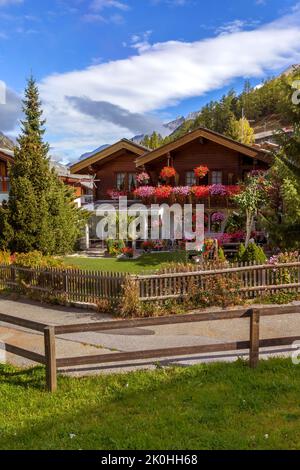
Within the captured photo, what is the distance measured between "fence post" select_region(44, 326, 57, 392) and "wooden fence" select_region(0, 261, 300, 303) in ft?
17.1

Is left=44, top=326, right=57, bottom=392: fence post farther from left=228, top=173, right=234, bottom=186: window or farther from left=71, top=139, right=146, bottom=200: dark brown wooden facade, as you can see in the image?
left=71, top=139, right=146, bottom=200: dark brown wooden facade

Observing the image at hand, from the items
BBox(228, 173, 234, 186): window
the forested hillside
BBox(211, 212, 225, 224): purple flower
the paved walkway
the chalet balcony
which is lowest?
the paved walkway

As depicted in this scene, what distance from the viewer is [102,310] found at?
40.7ft

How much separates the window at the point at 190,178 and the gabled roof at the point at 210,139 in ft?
5.78

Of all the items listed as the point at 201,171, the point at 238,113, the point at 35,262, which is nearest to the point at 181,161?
the point at 201,171

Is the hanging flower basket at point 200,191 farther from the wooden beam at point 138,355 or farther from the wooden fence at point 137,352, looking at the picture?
the wooden beam at point 138,355

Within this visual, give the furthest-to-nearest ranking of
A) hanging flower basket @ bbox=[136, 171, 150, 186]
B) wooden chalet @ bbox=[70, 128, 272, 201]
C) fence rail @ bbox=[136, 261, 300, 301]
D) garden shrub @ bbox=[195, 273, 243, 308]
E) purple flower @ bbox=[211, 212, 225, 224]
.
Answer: hanging flower basket @ bbox=[136, 171, 150, 186], wooden chalet @ bbox=[70, 128, 272, 201], purple flower @ bbox=[211, 212, 225, 224], garden shrub @ bbox=[195, 273, 243, 308], fence rail @ bbox=[136, 261, 300, 301]

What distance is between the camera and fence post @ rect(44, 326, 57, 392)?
22.4ft

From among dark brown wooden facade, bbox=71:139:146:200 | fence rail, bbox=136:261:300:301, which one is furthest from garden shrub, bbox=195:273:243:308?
dark brown wooden facade, bbox=71:139:146:200

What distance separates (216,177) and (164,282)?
14.5 m

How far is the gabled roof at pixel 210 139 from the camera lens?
76.1ft

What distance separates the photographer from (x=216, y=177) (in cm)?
2530

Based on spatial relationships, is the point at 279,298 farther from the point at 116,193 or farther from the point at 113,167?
the point at 113,167

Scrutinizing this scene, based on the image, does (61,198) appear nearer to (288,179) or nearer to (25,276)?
(25,276)
